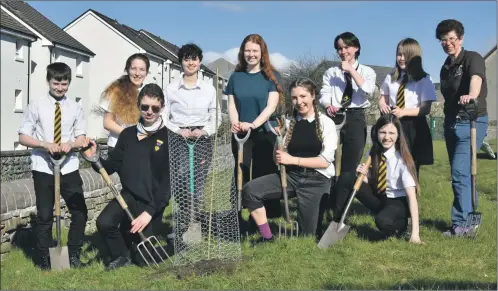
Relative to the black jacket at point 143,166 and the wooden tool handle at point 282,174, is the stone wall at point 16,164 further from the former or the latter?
the wooden tool handle at point 282,174

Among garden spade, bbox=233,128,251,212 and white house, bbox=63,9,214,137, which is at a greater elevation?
white house, bbox=63,9,214,137

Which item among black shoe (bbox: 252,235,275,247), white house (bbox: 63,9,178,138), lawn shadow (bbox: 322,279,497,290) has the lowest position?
lawn shadow (bbox: 322,279,497,290)

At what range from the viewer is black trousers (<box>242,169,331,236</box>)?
20.0 ft

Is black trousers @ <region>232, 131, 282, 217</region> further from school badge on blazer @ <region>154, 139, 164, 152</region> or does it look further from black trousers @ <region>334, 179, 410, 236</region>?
school badge on blazer @ <region>154, 139, 164, 152</region>

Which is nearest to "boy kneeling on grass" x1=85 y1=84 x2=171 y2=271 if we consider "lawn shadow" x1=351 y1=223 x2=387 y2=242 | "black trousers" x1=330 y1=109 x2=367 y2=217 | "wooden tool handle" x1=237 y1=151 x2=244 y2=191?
"wooden tool handle" x1=237 y1=151 x2=244 y2=191

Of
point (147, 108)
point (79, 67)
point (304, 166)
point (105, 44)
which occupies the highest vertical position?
point (105, 44)

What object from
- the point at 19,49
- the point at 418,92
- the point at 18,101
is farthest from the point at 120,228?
the point at 19,49

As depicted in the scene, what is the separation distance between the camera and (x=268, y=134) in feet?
21.2

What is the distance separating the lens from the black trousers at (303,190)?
6.10m

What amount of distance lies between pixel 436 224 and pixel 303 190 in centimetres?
204

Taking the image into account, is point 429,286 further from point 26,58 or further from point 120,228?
point 26,58

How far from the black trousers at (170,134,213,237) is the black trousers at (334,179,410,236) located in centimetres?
155

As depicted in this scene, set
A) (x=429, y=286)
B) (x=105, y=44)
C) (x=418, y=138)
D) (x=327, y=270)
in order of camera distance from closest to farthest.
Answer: (x=429, y=286) < (x=327, y=270) < (x=418, y=138) < (x=105, y=44)

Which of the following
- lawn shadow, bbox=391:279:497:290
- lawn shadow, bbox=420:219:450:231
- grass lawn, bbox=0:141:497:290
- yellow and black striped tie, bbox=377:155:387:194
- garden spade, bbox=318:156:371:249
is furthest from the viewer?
lawn shadow, bbox=420:219:450:231
